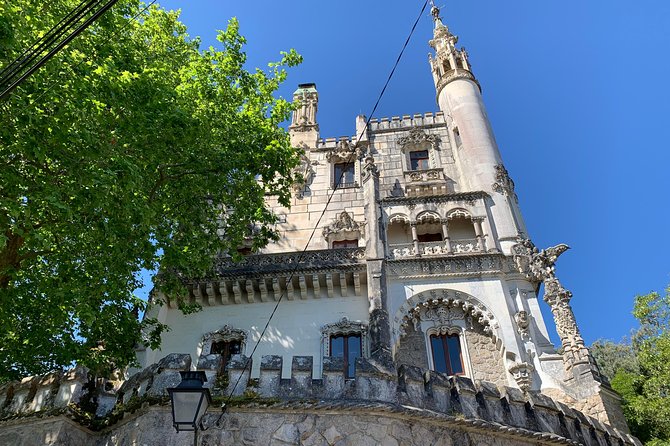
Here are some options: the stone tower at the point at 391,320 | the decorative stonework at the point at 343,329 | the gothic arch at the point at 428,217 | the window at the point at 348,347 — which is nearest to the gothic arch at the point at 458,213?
the stone tower at the point at 391,320

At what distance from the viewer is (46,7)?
1008cm

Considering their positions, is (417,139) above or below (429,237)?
above

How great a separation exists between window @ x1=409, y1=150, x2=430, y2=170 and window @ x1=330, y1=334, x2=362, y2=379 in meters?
9.88

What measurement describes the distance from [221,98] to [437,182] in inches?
420

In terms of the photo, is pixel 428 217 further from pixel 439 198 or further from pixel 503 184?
pixel 503 184

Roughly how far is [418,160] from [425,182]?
7.26 feet

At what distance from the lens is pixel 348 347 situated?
1555 centimetres

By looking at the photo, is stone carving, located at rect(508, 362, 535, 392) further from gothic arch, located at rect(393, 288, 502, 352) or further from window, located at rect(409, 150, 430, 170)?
window, located at rect(409, 150, 430, 170)

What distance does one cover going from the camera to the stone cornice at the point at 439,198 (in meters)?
18.8

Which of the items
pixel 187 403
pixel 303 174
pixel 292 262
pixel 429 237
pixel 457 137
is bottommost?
pixel 187 403

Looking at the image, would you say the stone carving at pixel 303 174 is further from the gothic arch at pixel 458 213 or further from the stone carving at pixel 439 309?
the stone carving at pixel 439 309

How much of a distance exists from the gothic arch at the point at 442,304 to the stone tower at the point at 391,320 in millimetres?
48

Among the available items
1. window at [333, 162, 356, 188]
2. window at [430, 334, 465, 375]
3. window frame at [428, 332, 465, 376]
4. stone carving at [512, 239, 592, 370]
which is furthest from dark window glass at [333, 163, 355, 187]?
window at [430, 334, 465, 375]

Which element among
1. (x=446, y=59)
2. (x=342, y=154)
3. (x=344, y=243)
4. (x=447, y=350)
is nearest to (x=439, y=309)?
(x=447, y=350)
